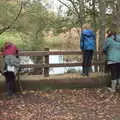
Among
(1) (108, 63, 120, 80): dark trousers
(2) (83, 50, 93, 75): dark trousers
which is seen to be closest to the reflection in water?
(2) (83, 50, 93, 75): dark trousers

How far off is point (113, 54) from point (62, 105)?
2177 mm

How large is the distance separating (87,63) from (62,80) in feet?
2.83

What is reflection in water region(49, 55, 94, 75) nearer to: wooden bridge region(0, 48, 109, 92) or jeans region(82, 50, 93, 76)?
wooden bridge region(0, 48, 109, 92)

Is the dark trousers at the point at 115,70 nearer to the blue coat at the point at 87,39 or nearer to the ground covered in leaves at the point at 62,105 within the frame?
the ground covered in leaves at the point at 62,105

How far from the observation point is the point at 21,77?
10711 mm

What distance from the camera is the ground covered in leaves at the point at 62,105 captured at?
326 inches

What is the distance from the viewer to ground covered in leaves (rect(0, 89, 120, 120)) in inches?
326

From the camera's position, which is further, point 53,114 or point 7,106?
point 7,106

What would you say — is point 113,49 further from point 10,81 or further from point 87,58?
point 10,81

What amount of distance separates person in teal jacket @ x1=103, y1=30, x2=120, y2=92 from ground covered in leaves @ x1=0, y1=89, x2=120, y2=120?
44 centimetres

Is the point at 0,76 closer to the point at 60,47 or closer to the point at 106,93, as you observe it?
the point at 106,93

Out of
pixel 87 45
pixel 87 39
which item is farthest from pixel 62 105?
pixel 87 39

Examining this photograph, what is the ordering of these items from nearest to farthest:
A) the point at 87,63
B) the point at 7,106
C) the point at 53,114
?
the point at 53,114
the point at 7,106
the point at 87,63

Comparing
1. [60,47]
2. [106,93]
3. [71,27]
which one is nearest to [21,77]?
[106,93]
